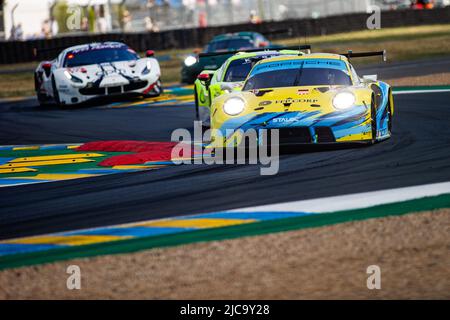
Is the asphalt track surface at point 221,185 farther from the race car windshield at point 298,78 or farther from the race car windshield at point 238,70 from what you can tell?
the race car windshield at point 238,70

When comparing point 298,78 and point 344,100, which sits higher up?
point 298,78

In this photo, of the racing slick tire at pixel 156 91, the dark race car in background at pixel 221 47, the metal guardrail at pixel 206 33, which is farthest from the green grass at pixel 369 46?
the racing slick tire at pixel 156 91

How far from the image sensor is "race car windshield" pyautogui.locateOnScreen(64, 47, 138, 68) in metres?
19.8

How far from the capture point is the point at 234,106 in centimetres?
1054

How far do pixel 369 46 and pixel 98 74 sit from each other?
18190 millimetres

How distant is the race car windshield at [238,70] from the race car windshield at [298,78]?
193cm

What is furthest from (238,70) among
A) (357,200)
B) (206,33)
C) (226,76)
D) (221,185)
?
(206,33)

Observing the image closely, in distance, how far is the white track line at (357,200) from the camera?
7680 millimetres

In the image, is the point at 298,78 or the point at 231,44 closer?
the point at 298,78

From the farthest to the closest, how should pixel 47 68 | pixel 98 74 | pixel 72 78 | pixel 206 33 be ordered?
1. pixel 206 33
2. pixel 47 68
3. pixel 72 78
4. pixel 98 74

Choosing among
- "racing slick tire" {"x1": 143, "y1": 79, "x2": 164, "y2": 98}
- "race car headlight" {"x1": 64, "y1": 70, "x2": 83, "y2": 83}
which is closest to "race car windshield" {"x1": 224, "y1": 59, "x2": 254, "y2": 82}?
"race car headlight" {"x1": 64, "y1": 70, "x2": 83, "y2": 83}

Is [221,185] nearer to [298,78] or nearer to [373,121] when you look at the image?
[373,121]

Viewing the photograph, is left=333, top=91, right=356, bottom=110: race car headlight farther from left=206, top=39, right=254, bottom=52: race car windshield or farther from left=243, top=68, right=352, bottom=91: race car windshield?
left=206, top=39, right=254, bottom=52: race car windshield

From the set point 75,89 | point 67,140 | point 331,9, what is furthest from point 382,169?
point 331,9
